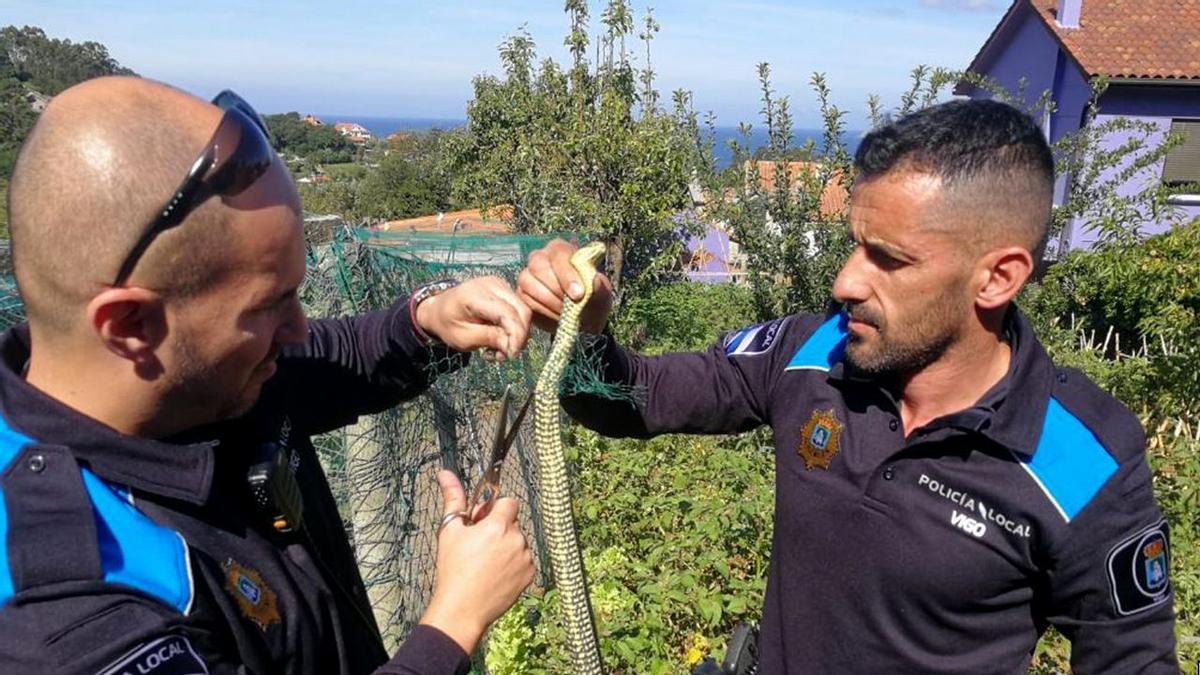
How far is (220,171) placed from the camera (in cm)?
126


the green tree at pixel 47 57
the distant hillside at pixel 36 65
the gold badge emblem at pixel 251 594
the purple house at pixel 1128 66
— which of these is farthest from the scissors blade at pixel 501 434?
the green tree at pixel 47 57

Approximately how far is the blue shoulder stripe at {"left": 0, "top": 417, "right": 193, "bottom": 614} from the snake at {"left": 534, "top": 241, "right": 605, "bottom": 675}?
0.83 metres

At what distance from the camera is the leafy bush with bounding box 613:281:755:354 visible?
9.23m

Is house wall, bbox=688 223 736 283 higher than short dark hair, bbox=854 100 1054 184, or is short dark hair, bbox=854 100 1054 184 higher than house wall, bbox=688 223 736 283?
short dark hair, bbox=854 100 1054 184

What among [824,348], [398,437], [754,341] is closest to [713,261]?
[398,437]

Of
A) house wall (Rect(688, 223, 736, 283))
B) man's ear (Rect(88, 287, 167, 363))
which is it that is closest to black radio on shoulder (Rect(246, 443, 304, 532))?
man's ear (Rect(88, 287, 167, 363))

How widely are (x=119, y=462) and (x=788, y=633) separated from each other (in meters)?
1.57

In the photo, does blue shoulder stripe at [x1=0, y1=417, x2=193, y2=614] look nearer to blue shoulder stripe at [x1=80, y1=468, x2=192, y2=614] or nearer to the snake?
blue shoulder stripe at [x1=80, y1=468, x2=192, y2=614]

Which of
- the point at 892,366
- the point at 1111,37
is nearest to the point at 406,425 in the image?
the point at 892,366

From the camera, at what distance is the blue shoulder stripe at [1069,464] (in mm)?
1766

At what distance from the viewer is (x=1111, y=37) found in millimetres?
17375

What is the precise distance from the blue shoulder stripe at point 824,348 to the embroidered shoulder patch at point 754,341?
0.10 metres

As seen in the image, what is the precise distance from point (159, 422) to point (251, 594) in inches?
12.4

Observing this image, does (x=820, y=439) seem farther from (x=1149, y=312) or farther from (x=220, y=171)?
(x=1149, y=312)
